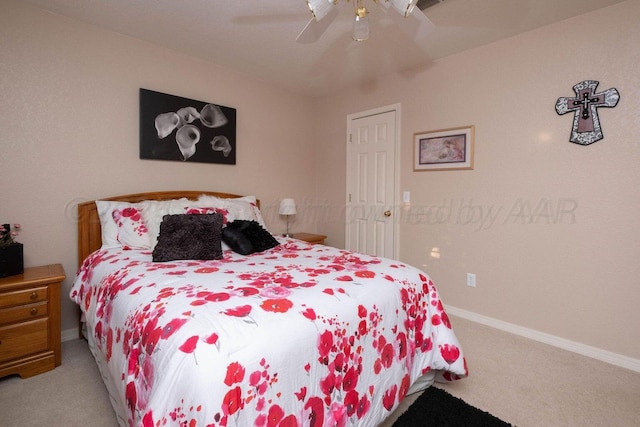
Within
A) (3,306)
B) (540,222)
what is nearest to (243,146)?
(3,306)

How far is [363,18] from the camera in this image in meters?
1.65

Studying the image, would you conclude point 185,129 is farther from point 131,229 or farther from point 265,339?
point 265,339

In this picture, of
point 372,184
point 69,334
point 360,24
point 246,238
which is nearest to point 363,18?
point 360,24

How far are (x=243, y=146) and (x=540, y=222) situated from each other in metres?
2.93

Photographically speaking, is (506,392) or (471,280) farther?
(471,280)

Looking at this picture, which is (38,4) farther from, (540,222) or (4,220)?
(540,222)

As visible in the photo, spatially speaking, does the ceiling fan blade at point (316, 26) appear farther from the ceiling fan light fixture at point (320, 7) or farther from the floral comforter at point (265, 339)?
the floral comforter at point (265, 339)

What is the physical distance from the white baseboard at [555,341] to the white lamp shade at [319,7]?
8.99 feet

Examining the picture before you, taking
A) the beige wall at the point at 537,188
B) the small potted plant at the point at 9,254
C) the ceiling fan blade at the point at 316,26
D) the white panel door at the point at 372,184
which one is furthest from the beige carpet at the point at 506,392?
the ceiling fan blade at the point at 316,26

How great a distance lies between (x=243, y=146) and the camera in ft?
11.2

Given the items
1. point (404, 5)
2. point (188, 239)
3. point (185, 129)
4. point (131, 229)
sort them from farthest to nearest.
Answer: point (185, 129)
point (131, 229)
point (188, 239)
point (404, 5)

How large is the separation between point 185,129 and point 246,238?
53.4 inches

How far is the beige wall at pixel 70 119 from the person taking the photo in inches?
83.5

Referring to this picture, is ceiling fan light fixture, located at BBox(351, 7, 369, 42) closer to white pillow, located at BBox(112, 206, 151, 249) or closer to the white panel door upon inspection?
the white panel door
